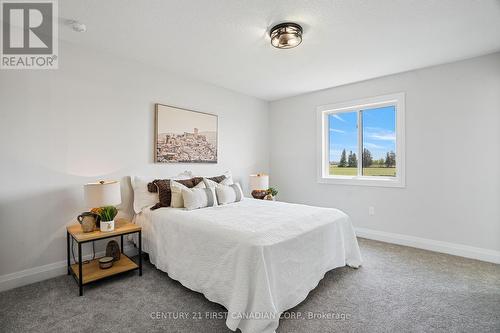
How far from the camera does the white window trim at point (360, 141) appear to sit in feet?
11.6

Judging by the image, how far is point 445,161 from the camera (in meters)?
3.21

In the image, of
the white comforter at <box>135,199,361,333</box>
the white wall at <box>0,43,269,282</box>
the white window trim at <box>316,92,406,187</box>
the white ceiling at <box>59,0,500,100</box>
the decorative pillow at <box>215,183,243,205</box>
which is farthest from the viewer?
the white window trim at <box>316,92,406,187</box>

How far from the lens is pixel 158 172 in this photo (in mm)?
3365

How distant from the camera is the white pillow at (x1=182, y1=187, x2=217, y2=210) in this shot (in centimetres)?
281

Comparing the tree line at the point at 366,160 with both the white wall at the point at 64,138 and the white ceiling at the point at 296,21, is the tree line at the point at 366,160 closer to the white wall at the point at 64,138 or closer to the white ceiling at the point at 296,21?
the white ceiling at the point at 296,21

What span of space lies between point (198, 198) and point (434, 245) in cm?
324

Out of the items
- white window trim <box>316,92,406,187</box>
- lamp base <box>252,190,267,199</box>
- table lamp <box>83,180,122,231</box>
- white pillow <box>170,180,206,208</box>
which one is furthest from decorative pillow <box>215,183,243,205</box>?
white window trim <box>316,92,406,187</box>

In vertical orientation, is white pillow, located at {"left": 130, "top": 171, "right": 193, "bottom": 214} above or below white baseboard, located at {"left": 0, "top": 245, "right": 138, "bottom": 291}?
above

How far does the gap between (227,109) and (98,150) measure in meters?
2.17

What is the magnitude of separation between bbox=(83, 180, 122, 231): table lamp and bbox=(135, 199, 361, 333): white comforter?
0.43 m

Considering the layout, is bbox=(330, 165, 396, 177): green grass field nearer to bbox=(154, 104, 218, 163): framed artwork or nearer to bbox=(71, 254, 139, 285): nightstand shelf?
bbox=(154, 104, 218, 163): framed artwork

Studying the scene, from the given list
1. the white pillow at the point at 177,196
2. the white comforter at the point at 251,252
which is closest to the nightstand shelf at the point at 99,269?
Answer: the white comforter at the point at 251,252

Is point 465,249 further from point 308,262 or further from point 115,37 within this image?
point 115,37

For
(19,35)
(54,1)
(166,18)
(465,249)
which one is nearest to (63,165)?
(19,35)
